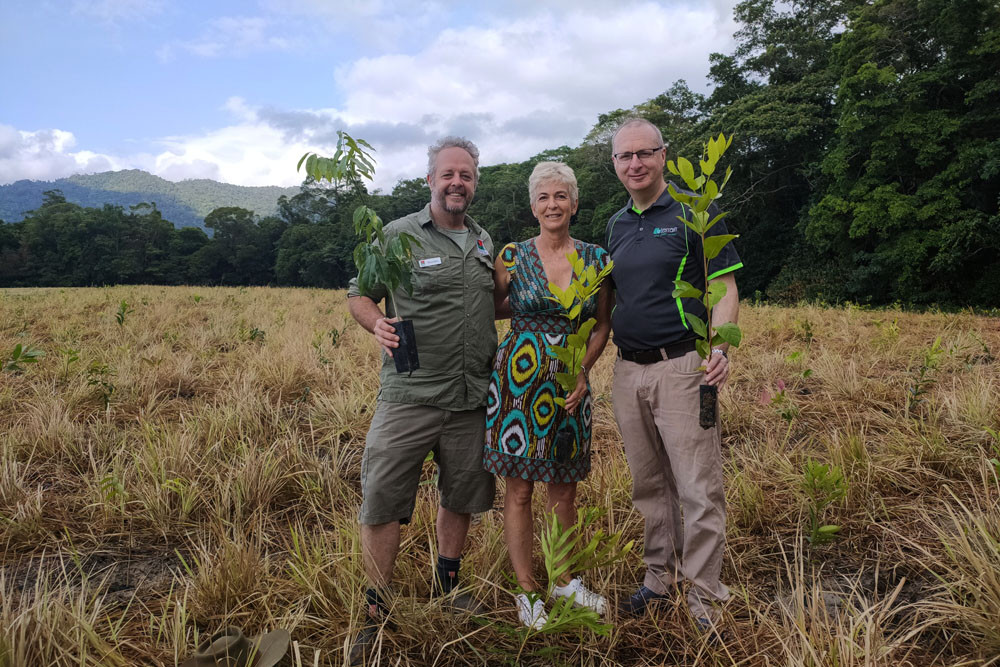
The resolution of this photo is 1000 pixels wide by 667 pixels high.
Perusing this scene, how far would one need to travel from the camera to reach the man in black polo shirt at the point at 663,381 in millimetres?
2178

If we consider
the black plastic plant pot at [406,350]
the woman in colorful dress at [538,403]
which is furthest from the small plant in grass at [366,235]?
the woman in colorful dress at [538,403]

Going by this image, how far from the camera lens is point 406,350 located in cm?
212

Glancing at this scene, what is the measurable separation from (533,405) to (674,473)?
0.65 meters

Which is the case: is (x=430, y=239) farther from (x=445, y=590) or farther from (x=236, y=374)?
(x=236, y=374)

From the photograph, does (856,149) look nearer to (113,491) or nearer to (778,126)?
(778,126)

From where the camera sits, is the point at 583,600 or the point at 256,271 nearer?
the point at 583,600

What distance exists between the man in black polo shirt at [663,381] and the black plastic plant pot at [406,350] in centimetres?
89

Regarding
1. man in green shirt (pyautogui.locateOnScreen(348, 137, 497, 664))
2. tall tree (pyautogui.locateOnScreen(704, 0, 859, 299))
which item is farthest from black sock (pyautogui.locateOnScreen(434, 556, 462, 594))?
tall tree (pyautogui.locateOnScreen(704, 0, 859, 299))

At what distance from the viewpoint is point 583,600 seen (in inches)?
90.1

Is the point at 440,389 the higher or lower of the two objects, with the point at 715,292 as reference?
lower

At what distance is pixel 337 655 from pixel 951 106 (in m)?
24.2

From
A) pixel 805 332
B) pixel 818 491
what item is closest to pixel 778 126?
pixel 805 332

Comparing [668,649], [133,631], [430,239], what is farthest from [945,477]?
[133,631]

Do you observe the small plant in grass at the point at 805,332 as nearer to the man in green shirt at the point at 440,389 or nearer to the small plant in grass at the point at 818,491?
the small plant in grass at the point at 818,491
